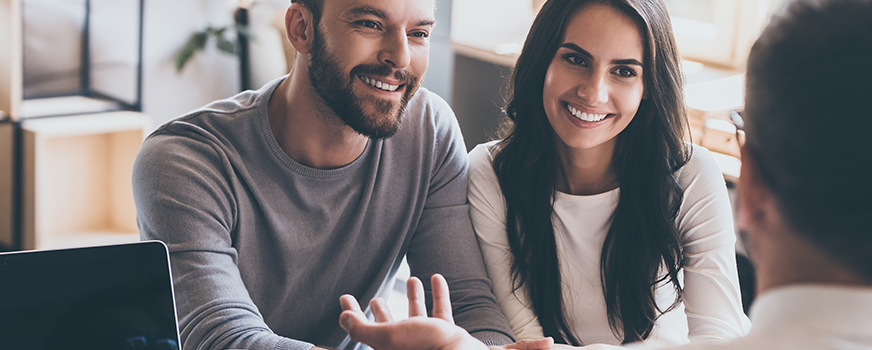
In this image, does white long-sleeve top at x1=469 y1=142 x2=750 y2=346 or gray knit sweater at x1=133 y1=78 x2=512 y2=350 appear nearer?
gray knit sweater at x1=133 y1=78 x2=512 y2=350

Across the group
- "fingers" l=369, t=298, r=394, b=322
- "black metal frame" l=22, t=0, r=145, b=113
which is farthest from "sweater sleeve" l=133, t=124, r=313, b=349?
"black metal frame" l=22, t=0, r=145, b=113

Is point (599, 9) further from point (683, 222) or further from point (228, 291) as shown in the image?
point (228, 291)

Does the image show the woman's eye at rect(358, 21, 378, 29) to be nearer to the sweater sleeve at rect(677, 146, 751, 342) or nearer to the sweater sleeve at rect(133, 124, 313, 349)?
the sweater sleeve at rect(133, 124, 313, 349)

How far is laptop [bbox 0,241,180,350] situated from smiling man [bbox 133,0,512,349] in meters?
0.29

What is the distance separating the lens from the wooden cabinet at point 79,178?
2818mm

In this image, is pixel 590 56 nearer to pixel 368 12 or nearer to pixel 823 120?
pixel 368 12

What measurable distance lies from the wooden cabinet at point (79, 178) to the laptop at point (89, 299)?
2.24 metres

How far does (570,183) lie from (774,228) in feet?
3.02

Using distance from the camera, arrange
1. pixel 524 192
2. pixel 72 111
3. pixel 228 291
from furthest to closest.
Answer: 1. pixel 72 111
2. pixel 524 192
3. pixel 228 291

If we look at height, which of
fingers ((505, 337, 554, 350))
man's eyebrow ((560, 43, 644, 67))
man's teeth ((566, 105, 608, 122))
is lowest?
fingers ((505, 337, 554, 350))

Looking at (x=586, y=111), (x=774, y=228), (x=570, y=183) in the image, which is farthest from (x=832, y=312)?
(x=570, y=183)

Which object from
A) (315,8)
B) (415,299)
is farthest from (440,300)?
(315,8)

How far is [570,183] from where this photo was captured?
146cm

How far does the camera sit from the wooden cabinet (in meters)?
2.82
